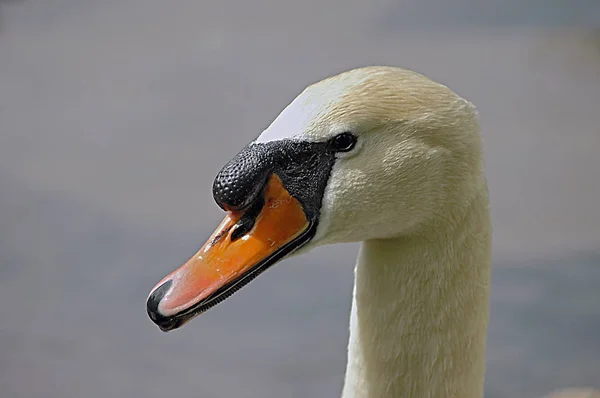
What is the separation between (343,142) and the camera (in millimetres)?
643

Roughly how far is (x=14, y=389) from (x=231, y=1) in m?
1.24

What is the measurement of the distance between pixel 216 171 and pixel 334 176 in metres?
1.36

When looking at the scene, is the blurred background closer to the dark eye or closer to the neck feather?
the neck feather

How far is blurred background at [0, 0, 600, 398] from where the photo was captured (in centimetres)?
176

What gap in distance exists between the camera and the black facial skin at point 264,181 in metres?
0.64

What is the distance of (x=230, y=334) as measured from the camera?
182 centimetres

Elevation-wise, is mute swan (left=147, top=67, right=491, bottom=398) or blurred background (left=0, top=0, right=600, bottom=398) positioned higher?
blurred background (left=0, top=0, right=600, bottom=398)

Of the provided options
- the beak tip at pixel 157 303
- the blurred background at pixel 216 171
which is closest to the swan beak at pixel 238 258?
the beak tip at pixel 157 303

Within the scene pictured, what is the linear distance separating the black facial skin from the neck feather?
0.08 m

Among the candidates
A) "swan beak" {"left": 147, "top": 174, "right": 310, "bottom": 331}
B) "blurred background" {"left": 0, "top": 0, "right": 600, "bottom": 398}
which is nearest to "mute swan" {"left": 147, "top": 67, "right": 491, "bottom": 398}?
"swan beak" {"left": 147, "top": 174, "right": 310, "bottom": 331}

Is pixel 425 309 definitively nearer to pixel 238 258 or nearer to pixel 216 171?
pixel 238 258

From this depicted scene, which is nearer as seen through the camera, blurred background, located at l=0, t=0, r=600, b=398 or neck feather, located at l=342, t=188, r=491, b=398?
neck feather, located at l=342, t=188, r=491, b=398

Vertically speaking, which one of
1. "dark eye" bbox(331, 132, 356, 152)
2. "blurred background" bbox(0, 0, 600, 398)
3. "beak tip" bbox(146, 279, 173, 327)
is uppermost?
"blurred background" bbox(0, 0, 600, 398)

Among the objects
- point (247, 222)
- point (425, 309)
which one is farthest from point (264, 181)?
point (425, 309)
